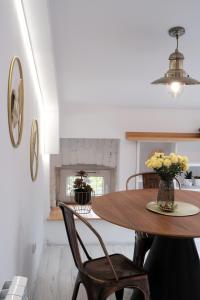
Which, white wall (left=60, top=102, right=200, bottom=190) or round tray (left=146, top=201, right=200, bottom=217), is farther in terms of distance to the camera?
white wall (left=60, top=102, right=200, bottom=190)

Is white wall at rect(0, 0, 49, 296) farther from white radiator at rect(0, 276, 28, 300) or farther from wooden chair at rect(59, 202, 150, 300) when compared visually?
white radiator at rect(0, 276, 28, 300)

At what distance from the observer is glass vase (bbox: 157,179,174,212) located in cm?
206

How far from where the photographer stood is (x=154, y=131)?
3.97 meters

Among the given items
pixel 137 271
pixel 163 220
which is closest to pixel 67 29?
pixel 163 220

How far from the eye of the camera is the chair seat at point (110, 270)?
1.80m

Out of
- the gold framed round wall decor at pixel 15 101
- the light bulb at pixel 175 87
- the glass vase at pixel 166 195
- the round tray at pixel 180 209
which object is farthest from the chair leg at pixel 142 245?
the gold framed round wall decor at pixel 15 101

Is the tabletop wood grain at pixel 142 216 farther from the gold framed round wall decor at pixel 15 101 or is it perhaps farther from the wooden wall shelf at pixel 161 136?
the wooden wall shelf at pixel 161 136

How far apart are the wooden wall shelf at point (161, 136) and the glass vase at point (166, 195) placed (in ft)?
5.75

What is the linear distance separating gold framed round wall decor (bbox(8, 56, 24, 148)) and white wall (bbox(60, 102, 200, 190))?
6.39 ft

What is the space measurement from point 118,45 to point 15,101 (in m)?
1.18

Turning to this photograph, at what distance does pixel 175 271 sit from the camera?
2023mm

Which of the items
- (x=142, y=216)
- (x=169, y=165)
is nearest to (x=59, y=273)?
(x=142, y=216)

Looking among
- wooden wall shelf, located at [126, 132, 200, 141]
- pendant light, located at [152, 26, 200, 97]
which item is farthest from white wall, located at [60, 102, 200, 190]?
pendant light, located at [152, 26, 200, 97]

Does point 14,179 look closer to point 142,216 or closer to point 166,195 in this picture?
point 142,216
